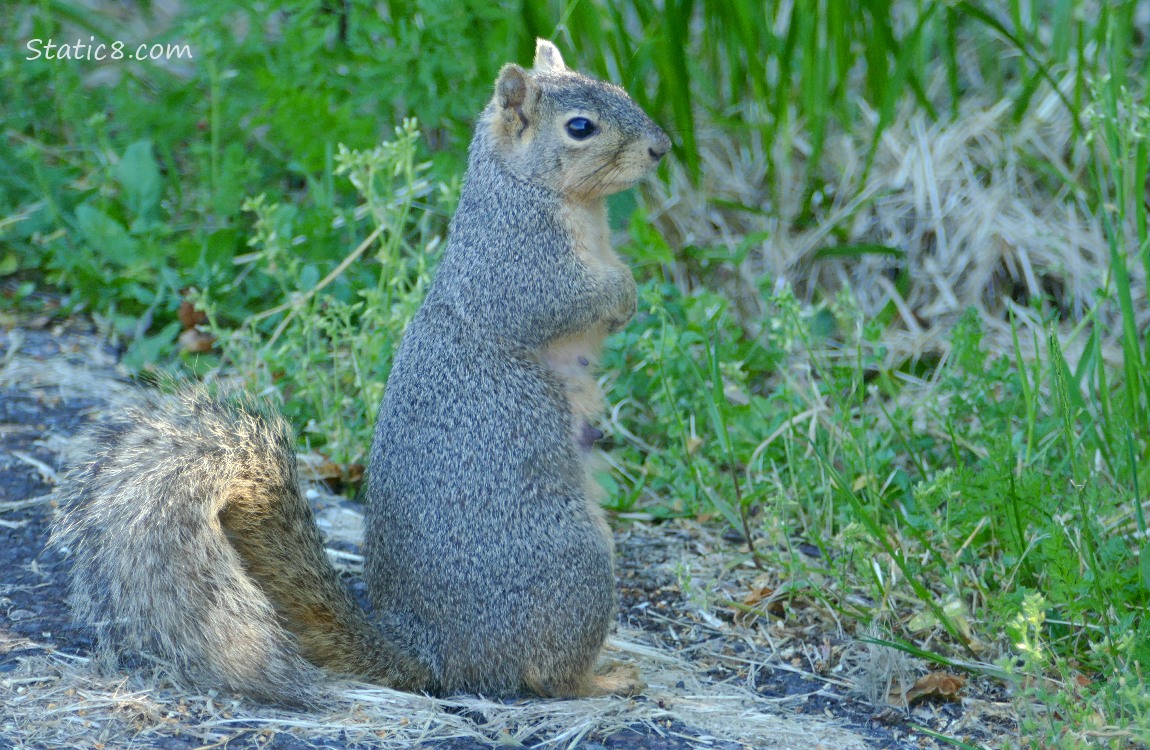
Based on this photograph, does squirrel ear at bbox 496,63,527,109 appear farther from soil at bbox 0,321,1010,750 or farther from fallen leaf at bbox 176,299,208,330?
fallen leaf at bbox 176,299,208,330

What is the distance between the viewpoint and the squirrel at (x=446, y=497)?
2.24m

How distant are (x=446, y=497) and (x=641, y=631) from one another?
27.6 inches

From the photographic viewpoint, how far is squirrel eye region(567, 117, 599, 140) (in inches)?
109

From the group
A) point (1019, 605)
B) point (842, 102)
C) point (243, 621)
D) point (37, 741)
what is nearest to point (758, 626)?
point (1019, 605)

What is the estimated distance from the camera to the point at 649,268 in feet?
13.7

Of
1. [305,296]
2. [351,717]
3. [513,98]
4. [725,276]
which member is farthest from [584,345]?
[725,276]

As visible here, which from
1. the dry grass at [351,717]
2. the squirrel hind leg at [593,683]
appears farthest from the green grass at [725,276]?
the squirrel hind leg at [593,683]

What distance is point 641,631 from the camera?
2.93 m

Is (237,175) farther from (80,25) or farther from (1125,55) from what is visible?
(1125,55)

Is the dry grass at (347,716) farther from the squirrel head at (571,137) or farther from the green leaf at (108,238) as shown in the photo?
the green leaf at (108,238)

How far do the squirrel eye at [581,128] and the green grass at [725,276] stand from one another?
541 mm

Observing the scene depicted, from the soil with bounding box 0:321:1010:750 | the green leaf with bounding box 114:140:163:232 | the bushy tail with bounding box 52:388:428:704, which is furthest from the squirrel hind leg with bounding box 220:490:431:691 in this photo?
the green leaf with bounding box 114:140:163:232

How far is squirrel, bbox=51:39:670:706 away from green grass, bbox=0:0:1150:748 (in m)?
0.46

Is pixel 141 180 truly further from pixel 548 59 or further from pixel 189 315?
pixel 548 59
